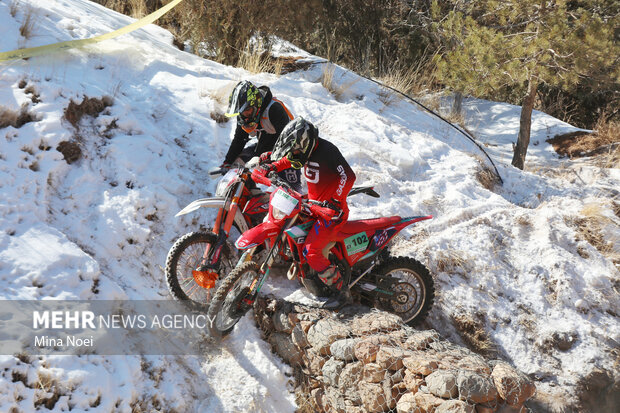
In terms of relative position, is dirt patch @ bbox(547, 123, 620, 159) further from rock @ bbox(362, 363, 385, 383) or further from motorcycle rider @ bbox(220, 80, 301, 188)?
rock @ bbox(362, 363, 385, 383)

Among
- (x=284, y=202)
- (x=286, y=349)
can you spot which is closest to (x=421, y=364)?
(x=286, y=349)

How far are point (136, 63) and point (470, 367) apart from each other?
5915mm

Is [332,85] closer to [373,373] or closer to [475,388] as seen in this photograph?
[373,373]

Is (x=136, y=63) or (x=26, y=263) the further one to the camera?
(x=136, y=63)

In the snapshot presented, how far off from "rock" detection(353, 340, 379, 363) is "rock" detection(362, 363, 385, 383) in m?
0.05

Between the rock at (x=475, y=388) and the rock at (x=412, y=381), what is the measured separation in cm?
32

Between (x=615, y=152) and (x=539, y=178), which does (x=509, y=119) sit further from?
(x=539, y=178)

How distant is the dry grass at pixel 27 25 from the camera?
6863mm

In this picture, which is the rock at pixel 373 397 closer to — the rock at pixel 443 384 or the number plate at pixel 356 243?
the rock at pixel 443 384

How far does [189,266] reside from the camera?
5.13 metres

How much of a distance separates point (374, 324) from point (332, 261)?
2.53 ft

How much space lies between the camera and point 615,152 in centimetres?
960

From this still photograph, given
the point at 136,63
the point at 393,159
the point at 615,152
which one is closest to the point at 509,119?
the point at 615,152

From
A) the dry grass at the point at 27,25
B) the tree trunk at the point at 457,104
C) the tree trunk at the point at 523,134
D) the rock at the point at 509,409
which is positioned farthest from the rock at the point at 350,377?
the tree trunk at the point at 457,104
